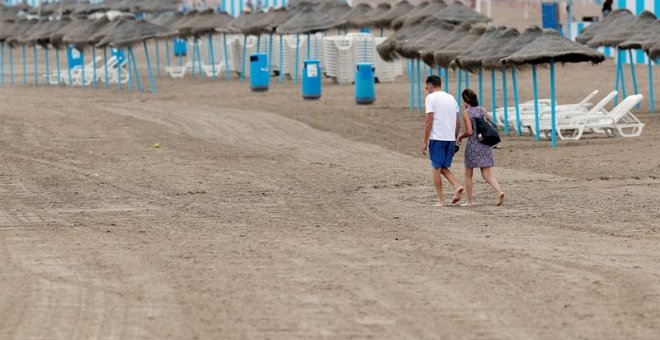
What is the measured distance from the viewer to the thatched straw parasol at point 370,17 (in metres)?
41.3

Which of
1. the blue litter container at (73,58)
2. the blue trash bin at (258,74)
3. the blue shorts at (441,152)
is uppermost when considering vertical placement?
the blue litter container at (73,58)

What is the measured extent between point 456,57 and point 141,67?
28.5m

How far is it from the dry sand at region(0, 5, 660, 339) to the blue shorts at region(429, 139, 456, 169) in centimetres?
53

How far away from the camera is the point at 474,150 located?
50.1 feet

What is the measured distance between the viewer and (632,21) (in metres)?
28.1

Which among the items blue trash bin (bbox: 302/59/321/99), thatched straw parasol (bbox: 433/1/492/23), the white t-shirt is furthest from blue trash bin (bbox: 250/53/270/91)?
the white t-shirt

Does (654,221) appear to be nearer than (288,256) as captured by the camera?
No

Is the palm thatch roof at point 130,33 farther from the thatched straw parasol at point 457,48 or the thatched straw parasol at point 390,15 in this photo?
the thatched straw parasol at point 457,48

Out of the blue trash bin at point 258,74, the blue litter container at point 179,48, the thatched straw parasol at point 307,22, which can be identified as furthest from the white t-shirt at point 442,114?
the blue litter container at point 179,48

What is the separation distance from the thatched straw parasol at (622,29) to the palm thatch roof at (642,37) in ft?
0.74

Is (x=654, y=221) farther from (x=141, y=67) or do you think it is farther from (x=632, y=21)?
(x=141, y=67)

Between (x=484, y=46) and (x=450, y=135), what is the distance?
32.1 ft

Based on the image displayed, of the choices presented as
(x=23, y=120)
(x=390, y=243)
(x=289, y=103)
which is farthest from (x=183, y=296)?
(x=289, y=103)

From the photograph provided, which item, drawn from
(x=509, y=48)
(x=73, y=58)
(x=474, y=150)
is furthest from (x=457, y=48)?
(x=73, y=58)
